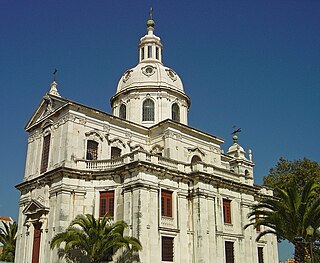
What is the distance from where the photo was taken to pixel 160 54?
47969 millimetres

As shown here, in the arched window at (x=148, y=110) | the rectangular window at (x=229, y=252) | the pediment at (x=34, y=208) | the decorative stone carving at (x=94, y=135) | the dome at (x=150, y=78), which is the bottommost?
the rectangular window at (x=229, y=252)

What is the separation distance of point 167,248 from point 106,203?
547 centimetres

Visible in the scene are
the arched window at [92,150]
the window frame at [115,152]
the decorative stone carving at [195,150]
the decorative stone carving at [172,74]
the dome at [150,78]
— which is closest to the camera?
the arched window at [92,150]

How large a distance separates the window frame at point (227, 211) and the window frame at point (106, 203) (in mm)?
9419

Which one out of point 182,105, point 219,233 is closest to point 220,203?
point 219,233

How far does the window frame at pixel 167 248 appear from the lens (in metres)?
29.4

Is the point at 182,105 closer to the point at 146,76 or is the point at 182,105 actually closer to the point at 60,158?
the point at 146,76

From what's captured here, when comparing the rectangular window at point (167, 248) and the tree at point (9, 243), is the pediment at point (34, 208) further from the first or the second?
the tree at point (9, 243)

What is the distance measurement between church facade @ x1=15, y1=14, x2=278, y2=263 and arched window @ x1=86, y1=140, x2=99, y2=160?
0.08 metres

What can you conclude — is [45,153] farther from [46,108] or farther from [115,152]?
[115,152]

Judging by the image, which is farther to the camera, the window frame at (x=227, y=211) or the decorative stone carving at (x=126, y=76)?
the decorative stone carving at (x=126, y=76)

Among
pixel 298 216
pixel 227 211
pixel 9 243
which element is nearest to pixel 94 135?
pixel 227 211

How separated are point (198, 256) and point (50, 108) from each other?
17015 mm

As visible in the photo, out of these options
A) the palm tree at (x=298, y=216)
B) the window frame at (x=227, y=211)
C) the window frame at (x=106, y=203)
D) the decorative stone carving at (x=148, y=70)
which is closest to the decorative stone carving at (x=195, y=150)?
the window frame at (x=227, y=211)
